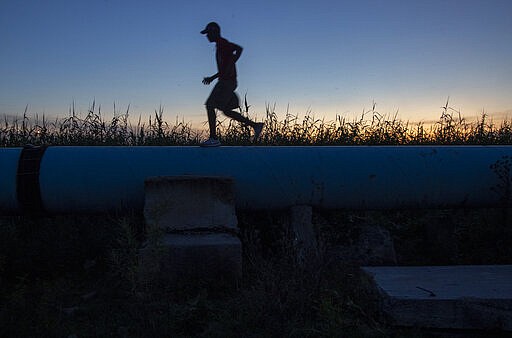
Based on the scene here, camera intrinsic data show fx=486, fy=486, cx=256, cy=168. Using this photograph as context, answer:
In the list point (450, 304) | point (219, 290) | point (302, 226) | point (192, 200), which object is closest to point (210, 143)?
point (192, 200)

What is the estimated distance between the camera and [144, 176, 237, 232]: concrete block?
396 centimetres

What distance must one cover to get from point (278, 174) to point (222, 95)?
1.18 metres

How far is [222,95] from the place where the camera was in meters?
5.16

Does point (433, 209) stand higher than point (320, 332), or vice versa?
point (433, 209)

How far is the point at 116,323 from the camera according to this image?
9.56 feet

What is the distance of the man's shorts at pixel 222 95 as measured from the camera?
203 inches

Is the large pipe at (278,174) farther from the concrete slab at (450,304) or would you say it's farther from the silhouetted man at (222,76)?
the concrete slab at (450,304)

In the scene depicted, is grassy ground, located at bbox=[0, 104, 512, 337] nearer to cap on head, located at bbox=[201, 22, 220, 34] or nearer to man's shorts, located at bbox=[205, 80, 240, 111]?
man's shorts, located at bbox=[205, 80, 240, 111]

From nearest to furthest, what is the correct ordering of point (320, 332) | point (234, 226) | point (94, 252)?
point (320, 332) < point (234, 226) < point (94, 252)

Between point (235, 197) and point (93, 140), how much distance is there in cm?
331

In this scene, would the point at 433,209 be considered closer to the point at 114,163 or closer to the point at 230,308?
the point at 230,308

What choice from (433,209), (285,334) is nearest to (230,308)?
(285,334)

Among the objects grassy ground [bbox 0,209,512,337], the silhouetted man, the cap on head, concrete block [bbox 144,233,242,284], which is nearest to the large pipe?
grassy ground [bbox 0,209,512,337]

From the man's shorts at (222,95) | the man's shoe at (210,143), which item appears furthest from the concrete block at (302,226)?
the man's shorts at (222,95)
